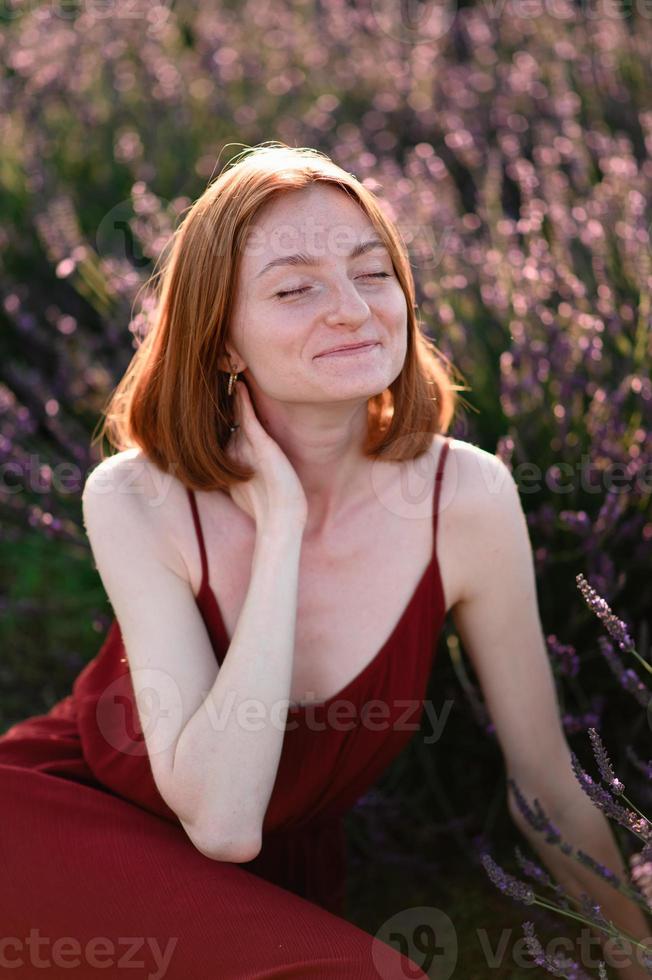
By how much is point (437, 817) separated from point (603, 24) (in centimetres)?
272

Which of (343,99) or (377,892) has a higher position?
(343,99)

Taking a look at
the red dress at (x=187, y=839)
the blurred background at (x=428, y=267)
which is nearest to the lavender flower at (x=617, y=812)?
the blurred background at (x=428, y=267)

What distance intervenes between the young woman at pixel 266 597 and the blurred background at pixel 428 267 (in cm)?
17

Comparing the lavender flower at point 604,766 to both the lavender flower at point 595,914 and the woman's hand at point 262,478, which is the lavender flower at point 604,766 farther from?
the woman's hand at point 262,478

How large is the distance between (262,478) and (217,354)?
22 cm

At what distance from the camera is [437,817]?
8.29 ft

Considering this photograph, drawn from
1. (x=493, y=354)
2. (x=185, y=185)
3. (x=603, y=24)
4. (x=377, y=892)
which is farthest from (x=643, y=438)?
(x=603, y=24)

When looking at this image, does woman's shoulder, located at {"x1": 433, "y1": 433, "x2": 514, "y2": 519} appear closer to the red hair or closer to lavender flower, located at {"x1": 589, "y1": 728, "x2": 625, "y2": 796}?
the red hair

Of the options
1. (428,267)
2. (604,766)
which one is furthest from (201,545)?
(428,267)

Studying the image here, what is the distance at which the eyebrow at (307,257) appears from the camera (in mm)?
1832

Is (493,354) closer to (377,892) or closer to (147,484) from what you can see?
(147,484)

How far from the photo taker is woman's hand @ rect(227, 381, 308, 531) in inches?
74.5

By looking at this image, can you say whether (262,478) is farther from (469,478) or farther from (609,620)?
(609,620)

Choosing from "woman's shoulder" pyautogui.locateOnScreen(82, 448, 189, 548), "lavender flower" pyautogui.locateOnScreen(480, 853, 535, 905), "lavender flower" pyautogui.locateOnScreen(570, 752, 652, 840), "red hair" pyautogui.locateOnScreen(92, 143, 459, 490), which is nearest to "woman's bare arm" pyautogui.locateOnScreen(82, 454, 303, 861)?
"woman's shoulder" pyautogui.locateOnScreen(82, 448, 189, 548)
